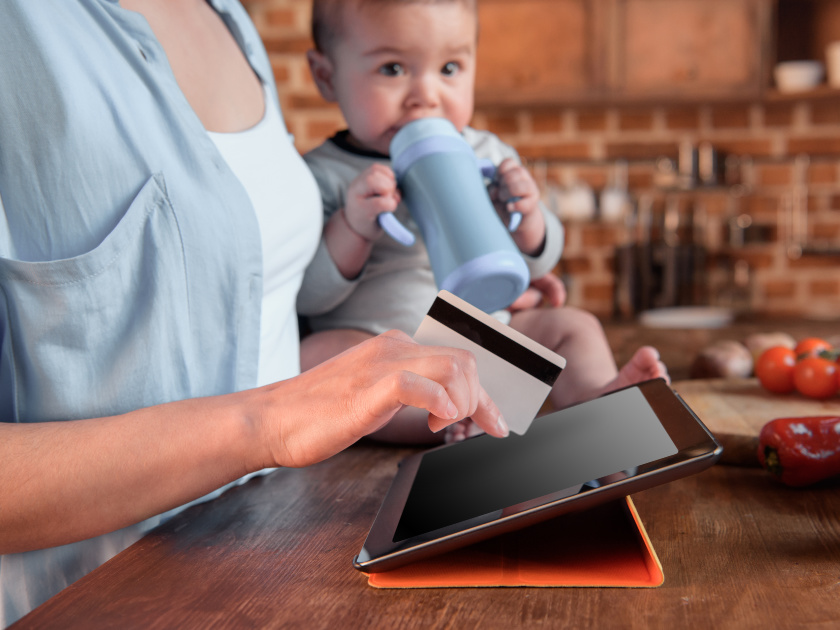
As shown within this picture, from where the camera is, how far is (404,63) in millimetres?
893

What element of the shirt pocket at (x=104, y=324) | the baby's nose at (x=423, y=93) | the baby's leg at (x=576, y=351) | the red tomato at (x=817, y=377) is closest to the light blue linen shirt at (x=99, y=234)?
the shirt pocket at (x=104, y=324)

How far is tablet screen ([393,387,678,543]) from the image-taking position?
0.51 meters

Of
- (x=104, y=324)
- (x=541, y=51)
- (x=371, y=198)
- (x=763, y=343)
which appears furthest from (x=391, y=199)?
(x=541, y=51)

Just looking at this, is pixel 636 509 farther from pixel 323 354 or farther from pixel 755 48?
pixel 755 48

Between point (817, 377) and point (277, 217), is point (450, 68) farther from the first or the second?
point (817, 377)

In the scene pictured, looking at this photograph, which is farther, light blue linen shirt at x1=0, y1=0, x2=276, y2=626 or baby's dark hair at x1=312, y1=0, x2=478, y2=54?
baby's dark hair at x1=312, y1=0, x2=478, y2=54

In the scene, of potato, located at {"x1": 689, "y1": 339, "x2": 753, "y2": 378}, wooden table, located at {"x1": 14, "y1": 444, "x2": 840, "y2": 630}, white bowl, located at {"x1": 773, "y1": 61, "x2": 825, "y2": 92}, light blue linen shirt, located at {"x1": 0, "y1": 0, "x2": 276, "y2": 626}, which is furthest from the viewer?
white bowl, located at {"x1": 773, "y1": 61, "x2": 825, "y2": 92}

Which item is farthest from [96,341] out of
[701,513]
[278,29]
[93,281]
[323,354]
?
[278,29]

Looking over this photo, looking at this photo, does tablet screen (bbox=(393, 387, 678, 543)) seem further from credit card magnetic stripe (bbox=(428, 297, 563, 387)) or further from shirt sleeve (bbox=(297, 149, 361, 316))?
shirt sleeve (bbox=(297, 149, 361, 316))

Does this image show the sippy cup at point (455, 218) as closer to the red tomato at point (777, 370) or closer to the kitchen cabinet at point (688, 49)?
the red tomato at point (777, 370)

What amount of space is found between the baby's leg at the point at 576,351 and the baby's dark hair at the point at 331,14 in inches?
16.4

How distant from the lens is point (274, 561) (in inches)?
20.5

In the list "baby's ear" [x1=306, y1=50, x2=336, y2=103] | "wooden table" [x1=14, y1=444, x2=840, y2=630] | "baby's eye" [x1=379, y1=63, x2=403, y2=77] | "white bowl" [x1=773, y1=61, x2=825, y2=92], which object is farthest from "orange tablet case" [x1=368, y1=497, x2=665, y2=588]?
"white bowl" [x1=773, y1=61, x2=825, y2=92]

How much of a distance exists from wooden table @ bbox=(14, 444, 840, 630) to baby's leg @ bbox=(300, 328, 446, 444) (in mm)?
170
